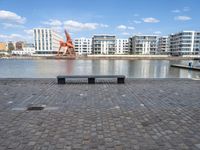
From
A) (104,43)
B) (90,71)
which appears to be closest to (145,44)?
(104,43)

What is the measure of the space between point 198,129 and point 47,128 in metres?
3.46

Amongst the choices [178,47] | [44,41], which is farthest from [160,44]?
[44,41]

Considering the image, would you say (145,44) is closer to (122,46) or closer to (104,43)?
(122,46)

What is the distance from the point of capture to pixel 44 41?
10462 cm

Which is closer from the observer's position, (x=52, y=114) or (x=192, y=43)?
(x=52, y=114)

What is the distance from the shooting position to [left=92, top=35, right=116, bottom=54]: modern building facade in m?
114

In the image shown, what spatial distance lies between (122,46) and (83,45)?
29173mm

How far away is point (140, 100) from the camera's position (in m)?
6.36

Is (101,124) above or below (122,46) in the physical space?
below

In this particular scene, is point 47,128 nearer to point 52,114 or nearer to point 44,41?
point 52,114

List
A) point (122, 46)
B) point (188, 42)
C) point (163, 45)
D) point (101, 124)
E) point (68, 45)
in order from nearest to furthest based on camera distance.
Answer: point (101, 124) → point (68, 45) → point (188, 42) → point (163, 45) → point (122, 46)

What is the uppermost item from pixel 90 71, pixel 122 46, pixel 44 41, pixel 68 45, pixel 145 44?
pixel 44 41

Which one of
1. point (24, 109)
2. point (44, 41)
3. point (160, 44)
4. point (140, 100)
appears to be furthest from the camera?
point (160, 44)

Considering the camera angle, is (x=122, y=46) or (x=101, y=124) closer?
(x=101, y=124)
